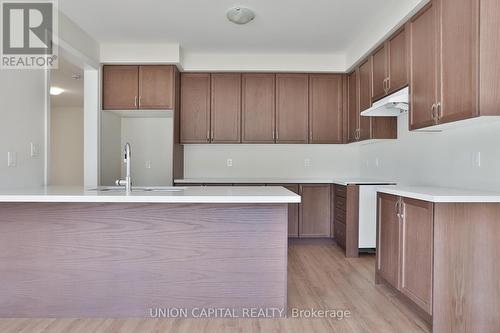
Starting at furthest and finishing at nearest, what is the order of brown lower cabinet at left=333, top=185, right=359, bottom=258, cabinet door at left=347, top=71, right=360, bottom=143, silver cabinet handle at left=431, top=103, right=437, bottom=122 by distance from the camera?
cabinet door at left=347, top=71, right=360, bottom=143 < brown lower cabinet at left=333, top=185, right=359, bottom=258 < silver cabinet handle at left=431, top=103, right=437, bottom=122

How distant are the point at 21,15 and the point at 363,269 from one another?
3.69 meters

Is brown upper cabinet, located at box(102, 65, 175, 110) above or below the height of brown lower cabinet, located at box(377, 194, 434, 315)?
above

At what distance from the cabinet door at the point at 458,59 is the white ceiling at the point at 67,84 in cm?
371

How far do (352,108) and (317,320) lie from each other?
2.88m

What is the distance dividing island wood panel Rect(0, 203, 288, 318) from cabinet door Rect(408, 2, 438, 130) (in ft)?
4.30

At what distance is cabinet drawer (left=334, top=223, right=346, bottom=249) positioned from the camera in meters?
3.90

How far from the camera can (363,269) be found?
3312 millimetres

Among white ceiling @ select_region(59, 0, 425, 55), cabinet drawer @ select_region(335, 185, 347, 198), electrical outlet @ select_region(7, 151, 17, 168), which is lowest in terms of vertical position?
cabinet drawer @ select_region(335, 185, 347, 198)

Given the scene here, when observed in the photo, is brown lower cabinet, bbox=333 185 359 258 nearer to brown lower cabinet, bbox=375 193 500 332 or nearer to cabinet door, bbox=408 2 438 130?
cabinet door, bbox=408 2 438 130

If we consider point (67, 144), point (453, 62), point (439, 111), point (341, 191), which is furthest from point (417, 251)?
point (67, 144)

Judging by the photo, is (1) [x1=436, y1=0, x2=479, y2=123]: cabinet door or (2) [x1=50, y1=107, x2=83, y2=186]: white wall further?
(2) [x1=50, y1=107, x2=83, y2=186]: white wall

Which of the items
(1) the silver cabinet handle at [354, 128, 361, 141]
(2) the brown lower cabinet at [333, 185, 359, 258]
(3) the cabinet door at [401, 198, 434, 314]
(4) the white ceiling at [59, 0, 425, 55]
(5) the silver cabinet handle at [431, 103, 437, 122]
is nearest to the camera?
(3) the cabinet door at [401, 198, 434, 314]

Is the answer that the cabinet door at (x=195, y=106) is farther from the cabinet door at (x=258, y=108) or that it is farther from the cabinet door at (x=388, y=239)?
the cabinet door at (x=388, y=239)

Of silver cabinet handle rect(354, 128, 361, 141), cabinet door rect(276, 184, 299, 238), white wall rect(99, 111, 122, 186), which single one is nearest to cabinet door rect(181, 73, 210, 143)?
white wall rect(99, 111, 122, 186)
